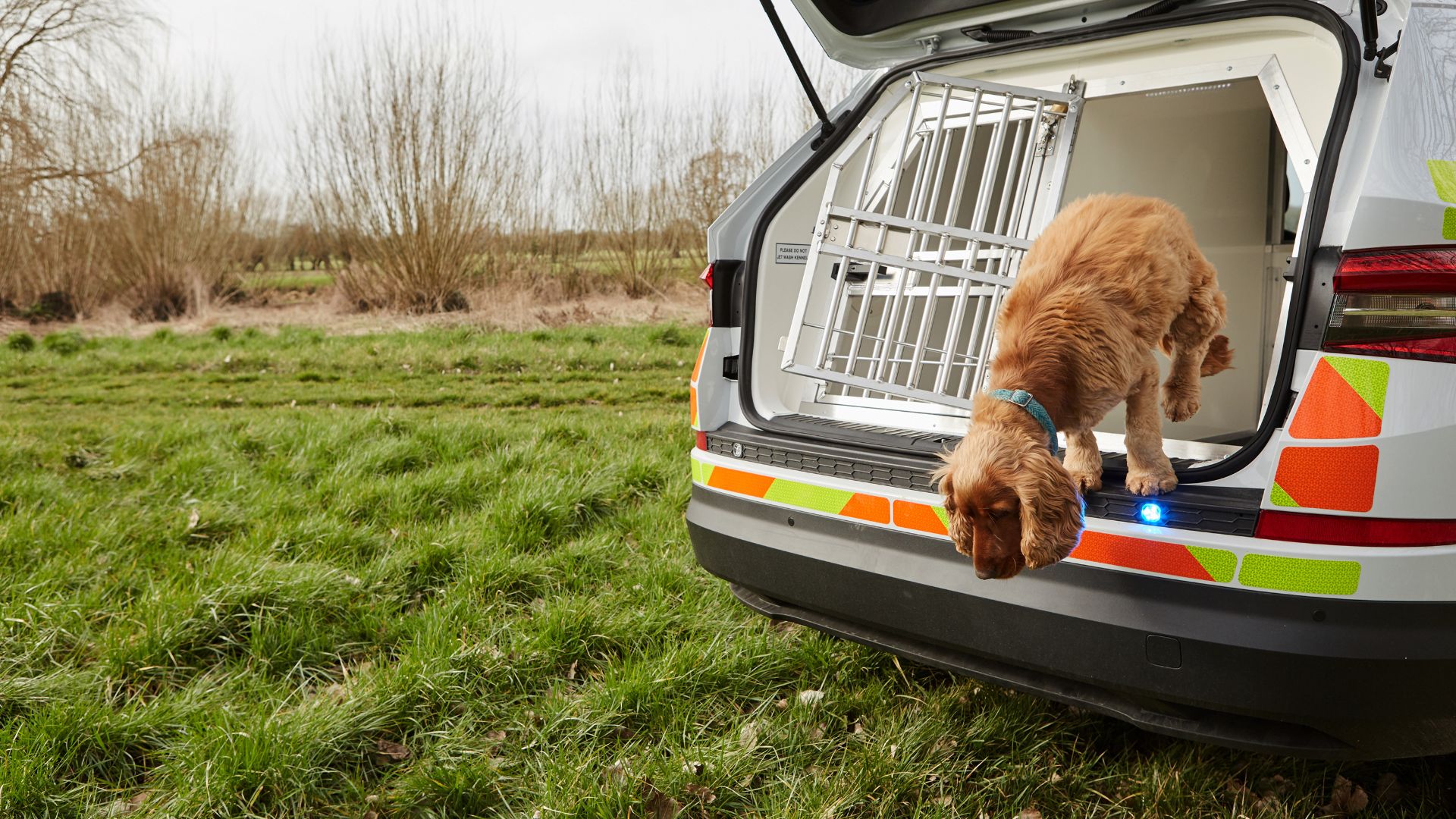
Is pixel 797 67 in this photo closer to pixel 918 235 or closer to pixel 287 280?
pixel 918 235

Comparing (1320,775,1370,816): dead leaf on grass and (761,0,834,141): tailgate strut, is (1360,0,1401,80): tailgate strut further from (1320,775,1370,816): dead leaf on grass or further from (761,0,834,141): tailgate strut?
(1320,775,1370,816): dead leaf on grass

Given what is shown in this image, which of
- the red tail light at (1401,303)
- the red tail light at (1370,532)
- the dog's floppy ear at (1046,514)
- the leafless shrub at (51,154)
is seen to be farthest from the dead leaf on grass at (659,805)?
the leafless shrub at (51,154)

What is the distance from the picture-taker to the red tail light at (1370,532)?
1777 mm

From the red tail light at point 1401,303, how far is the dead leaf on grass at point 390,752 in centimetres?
247

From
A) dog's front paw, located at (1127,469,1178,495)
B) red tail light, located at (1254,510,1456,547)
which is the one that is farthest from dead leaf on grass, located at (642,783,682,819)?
red tail light, located at (1254,510,1456,547)

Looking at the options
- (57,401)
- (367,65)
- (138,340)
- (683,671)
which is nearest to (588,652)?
(683,671)

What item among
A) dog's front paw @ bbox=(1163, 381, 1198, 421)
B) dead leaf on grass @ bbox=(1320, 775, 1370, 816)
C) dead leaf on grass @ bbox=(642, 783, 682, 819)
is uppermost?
dog's front paw @ bbox=(1163, 381, 1198, 421)

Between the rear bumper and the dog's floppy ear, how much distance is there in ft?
0.55

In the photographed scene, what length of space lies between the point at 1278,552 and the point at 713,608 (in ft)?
6.62

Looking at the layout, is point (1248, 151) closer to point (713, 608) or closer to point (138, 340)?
point (713, 608)

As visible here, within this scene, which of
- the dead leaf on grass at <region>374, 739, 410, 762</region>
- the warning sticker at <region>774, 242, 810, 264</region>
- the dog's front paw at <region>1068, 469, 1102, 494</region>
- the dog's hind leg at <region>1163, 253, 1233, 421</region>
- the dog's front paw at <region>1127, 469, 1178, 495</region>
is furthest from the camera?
the warning sticker at <region>774, 242, 810, 264</region>

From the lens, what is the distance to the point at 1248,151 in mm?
4527

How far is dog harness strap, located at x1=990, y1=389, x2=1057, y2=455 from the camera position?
2096 mm

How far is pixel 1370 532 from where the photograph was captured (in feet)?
5.84
